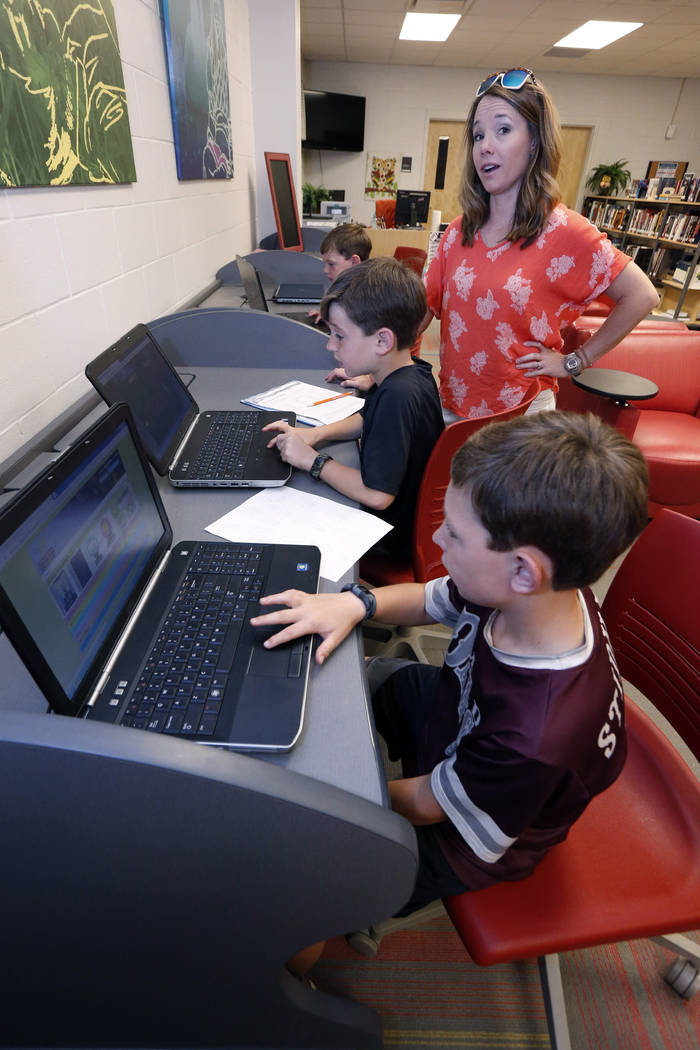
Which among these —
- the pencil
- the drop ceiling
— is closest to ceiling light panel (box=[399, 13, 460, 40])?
the drop ceiling

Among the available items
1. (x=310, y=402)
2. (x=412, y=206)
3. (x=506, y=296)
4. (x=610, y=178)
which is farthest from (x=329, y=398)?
(x=610, y=178)

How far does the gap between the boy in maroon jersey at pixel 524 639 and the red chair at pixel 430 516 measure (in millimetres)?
505

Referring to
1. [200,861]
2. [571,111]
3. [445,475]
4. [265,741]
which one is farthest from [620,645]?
[571,111]

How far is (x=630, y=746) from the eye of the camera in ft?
3.26

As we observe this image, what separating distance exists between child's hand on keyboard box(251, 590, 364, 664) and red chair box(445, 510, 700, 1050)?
0.42m

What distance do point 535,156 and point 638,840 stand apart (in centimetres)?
163

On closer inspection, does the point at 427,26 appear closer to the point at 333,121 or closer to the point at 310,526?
the point at 333,121

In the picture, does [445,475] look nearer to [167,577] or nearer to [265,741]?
[167,577]

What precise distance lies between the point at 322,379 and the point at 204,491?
797 mm

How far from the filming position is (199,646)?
28.1 inches

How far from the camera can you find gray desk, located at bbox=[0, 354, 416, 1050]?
0.43 metres

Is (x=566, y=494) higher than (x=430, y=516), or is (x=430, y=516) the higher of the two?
(x=566, y=494)

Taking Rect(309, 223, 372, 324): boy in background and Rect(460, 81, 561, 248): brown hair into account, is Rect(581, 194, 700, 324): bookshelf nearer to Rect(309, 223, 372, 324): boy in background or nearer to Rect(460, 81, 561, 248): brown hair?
Rect(309, 223, 372, 324): boy in background

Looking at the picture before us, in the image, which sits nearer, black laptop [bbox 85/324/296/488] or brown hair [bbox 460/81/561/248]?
black laptop [bbox 85/324/296/488]
